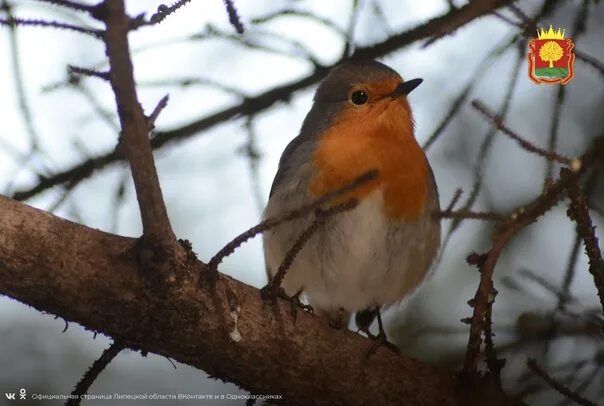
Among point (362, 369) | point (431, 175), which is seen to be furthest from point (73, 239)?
point (431, 175)

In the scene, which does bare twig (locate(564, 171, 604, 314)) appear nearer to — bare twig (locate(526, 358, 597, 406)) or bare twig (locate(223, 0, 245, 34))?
bare twig (locate(526, 358, 597, 406))

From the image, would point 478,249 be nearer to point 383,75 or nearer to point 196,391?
point 383,75

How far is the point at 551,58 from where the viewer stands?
11.0 ft

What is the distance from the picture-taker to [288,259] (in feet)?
7.47

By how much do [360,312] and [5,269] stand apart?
7.27ft

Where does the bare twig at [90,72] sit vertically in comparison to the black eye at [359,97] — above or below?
below

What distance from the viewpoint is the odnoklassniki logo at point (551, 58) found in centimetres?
326

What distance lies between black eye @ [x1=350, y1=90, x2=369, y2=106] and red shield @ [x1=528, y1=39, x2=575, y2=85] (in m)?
0.83

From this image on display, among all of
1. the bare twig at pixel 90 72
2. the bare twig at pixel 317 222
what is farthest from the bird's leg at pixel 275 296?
the bare twig at pixel 90 72

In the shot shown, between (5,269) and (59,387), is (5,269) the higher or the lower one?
the lower one

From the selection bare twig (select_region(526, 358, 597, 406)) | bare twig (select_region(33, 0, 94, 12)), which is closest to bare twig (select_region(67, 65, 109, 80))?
bare twig (select_region(33, 0, 94, 12))

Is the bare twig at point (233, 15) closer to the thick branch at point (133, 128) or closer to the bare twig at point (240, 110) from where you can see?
the thick branch at point (133, 128)

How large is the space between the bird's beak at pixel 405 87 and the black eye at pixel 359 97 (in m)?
0.14

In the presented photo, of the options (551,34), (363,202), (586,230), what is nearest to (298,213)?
(586,230)
